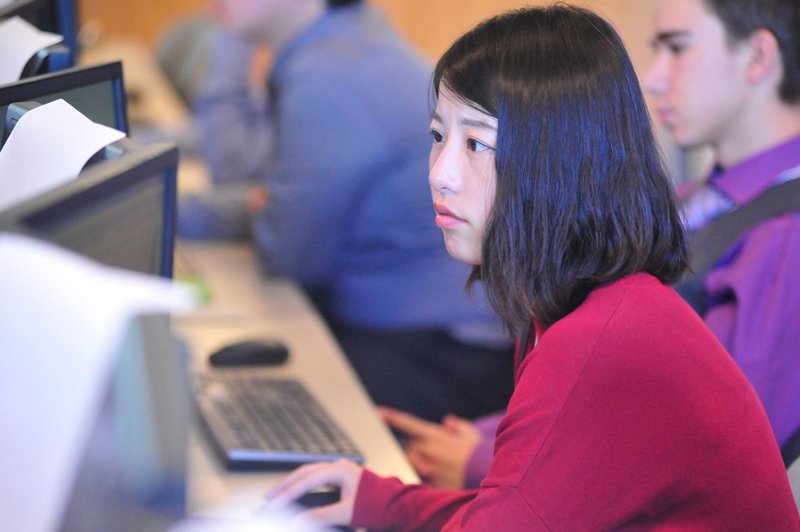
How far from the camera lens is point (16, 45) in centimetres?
105

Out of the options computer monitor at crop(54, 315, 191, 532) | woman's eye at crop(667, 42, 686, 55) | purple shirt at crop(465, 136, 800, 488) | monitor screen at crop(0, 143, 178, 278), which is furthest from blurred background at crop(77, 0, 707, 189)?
computer monitor at crop(54, 315, 191, 532)

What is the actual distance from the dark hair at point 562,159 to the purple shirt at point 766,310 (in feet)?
1.41

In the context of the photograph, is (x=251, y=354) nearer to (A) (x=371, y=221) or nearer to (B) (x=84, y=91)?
(A) (x=371, y=221)

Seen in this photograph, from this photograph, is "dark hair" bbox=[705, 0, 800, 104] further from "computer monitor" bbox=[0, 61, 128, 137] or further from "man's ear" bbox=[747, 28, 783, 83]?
"computer monitor" bbox=[0, 61, 128, 137]

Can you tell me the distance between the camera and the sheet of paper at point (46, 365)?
54cm

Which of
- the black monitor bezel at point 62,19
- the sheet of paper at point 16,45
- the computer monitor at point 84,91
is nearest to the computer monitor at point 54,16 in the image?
the black monitor bezel at point 62,19

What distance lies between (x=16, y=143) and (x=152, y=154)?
0.11 m

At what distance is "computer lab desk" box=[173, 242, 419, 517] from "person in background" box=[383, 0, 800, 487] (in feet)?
0.53

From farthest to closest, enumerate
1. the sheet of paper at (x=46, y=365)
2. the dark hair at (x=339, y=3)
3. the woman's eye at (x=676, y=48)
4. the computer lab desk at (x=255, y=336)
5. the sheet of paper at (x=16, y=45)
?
the dark hair at (x=339, y=3) < the woman's eye at (x=676, y=48) < the computer lab desk at (x=255, y=336) < the sheet of paper at (x=16, y=45) < the sheet of paper at (x=46, y=365)

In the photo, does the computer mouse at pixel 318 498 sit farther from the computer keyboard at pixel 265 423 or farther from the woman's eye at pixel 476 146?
the woman's eye at pixel 476 146

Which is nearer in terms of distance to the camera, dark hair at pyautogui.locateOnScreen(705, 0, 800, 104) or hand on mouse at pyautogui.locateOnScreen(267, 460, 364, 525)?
hand on mouse at pyautogui.locateOnScreen(267, 460, 364, 525)

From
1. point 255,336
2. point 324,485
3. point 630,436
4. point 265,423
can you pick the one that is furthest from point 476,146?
point 255,336

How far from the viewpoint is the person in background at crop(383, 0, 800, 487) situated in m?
1.54

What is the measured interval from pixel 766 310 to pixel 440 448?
521 mm
